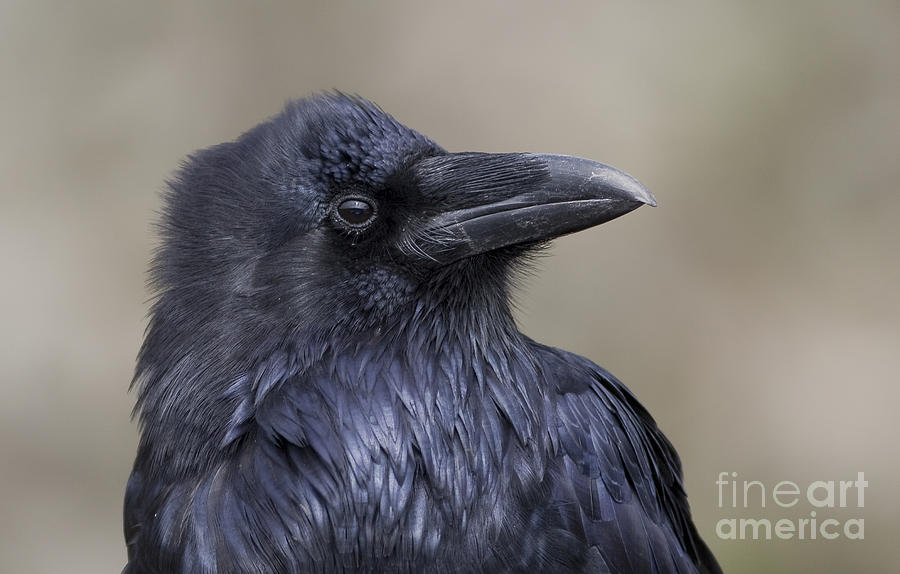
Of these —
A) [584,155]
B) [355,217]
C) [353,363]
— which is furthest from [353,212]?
[584,155]

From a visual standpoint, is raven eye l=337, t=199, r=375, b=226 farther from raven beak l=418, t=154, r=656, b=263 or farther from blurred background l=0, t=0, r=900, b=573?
blurred background l=0, t=0, r=900, b=573

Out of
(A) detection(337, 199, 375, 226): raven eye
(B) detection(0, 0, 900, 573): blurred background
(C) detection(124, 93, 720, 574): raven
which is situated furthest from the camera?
(B) detection(0, 0, 900, 573): blurred background

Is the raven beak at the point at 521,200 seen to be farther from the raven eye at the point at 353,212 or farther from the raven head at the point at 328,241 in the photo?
the raven eye at the point at 353,212

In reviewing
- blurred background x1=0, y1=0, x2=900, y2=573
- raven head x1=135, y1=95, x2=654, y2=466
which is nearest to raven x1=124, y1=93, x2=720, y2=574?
raven head x1=135, y1=95, x2=654, y2=466

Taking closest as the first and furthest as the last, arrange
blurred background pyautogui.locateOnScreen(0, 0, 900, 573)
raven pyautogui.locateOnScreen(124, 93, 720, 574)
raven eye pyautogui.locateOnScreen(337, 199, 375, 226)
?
raven pyautogui.locateOnScreen(124, 93, 720, 574), raven eye pyautogui.locateOnScreen(337, 199, 375, 226), blurred background pyautogui.locateOnScreen(0, 0, 900, 573)

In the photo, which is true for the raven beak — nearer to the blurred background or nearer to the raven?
A: the raven

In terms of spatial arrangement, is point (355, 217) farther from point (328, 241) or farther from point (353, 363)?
point (353, 363)

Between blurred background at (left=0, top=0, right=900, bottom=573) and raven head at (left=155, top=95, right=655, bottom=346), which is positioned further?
blurred background at (left=0, top=0, right=900, bottom=573)

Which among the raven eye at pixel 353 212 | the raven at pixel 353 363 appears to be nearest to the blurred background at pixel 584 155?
the raven at pixel 353 363

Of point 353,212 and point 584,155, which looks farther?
point 584,155
